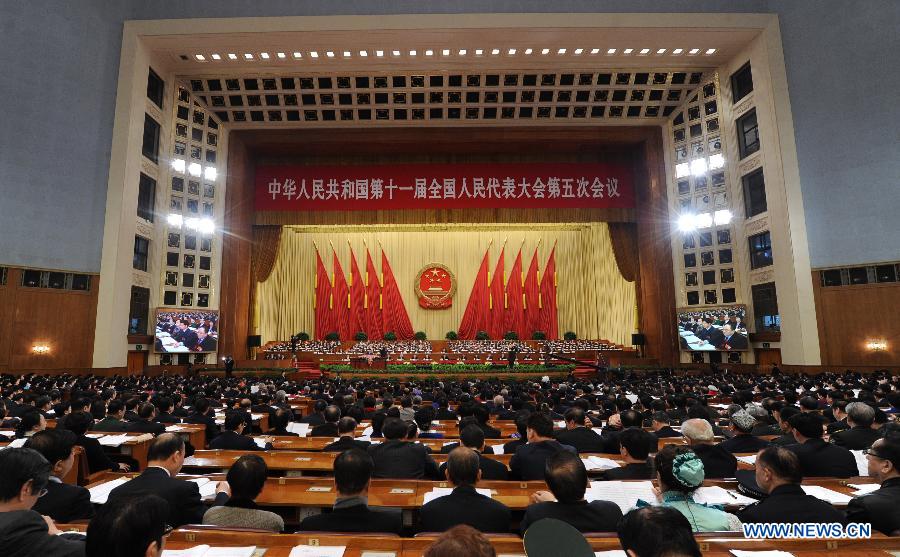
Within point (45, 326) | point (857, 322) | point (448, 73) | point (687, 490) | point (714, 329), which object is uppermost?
point (448, 73)

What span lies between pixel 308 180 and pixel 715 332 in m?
17.7

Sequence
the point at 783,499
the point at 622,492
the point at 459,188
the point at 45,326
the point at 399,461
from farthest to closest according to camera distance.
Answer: the point at 459,188 → the point at 45,326 → the point at 399,461 → the point at 622,492 → the point at 783,499

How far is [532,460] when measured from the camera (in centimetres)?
340

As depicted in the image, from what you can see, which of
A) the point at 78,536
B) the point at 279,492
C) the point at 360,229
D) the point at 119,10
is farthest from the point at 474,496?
the point at 360,229

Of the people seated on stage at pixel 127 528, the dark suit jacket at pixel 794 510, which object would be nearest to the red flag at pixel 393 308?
A: the dark suit jacket at pixel 794 510

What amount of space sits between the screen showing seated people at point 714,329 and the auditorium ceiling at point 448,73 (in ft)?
27.8

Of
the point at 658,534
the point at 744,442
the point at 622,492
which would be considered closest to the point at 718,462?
the point at 744,442

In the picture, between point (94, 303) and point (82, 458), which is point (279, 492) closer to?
point (82, 458)

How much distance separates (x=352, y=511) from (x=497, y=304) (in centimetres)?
2291

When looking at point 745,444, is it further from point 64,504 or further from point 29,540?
point 64,504

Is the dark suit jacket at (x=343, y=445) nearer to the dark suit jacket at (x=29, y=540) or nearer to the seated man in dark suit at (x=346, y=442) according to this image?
the seated man in dark suit at (x=346, y=442)

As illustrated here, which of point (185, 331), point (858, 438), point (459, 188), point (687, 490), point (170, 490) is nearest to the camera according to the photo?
point (687, 490)

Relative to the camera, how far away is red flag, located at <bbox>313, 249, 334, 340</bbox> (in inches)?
966

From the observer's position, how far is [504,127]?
834 inches
